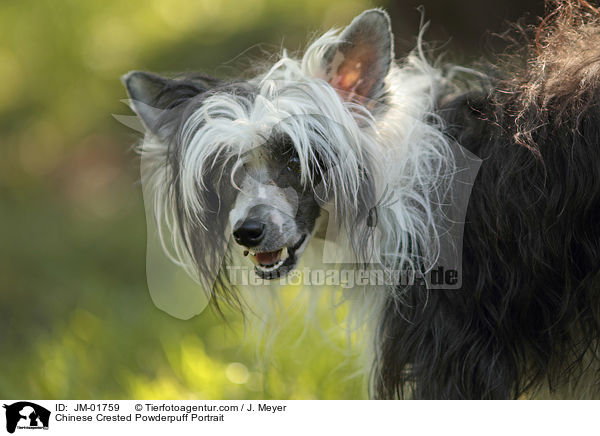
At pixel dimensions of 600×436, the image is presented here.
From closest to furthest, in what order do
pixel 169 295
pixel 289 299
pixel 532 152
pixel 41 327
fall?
pixel 532 152
pixel 289 299
pixel 169 295
pixel 41 327

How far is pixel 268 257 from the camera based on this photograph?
66.4 inches

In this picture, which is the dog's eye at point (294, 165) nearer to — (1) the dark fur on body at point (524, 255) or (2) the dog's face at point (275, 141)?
(2) the dog's face at point (275, 141)

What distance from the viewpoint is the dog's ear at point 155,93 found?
69.1 inches

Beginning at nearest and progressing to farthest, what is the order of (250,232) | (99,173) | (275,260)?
(250,232)
(275,260)
(99,173)

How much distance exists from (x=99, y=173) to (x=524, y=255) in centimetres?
349

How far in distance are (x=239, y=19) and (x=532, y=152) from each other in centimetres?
273

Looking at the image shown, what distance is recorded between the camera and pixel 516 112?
163 centimetres

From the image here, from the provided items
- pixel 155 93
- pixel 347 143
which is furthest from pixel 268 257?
pixel 155 93

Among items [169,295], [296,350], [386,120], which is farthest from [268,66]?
[296,350]

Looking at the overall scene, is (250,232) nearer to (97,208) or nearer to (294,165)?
(294,165)
